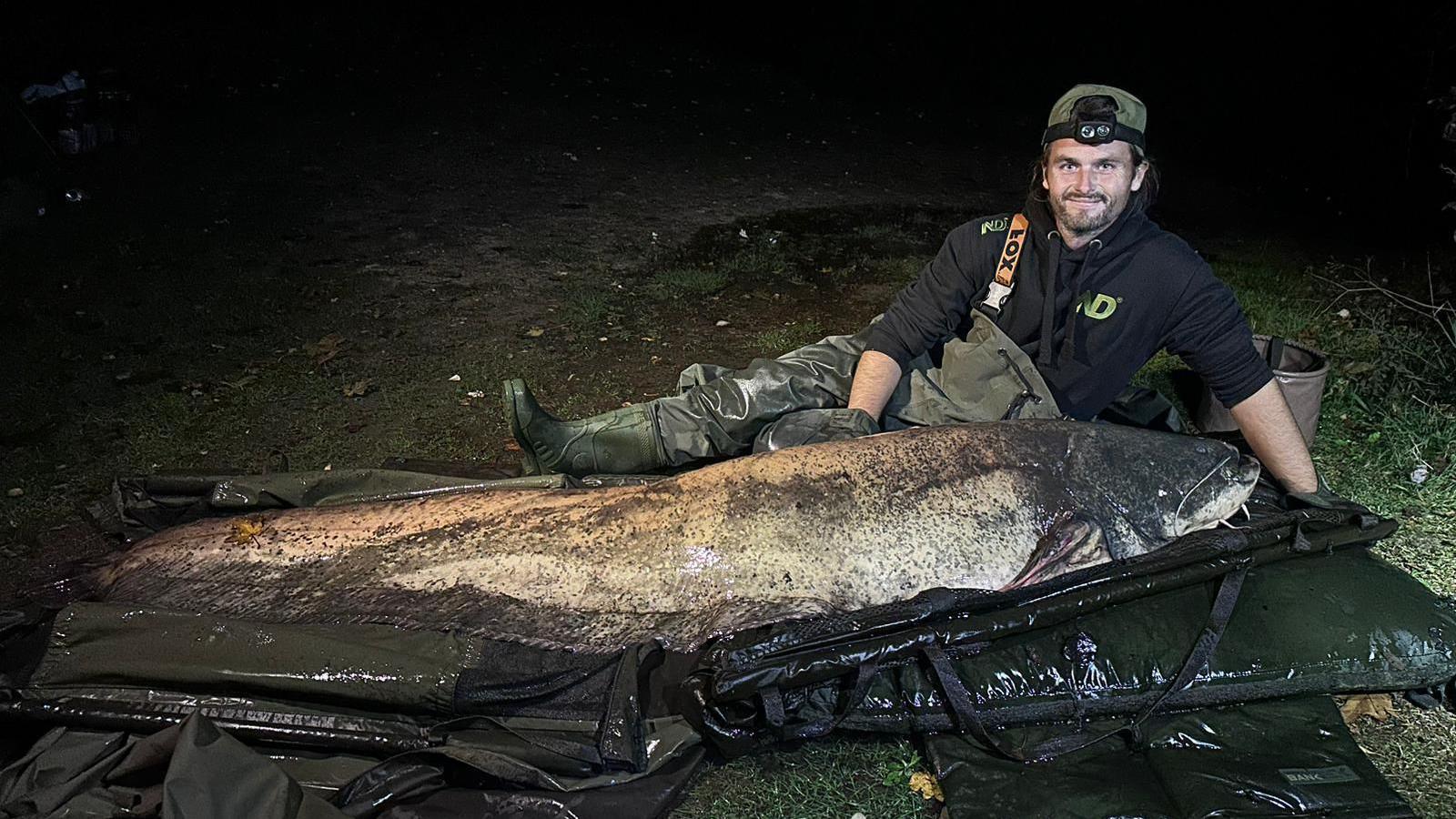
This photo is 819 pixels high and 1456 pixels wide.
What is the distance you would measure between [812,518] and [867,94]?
1011 centimetres

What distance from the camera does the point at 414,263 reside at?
646 cm

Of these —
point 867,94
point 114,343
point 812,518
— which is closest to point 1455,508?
point 812,518

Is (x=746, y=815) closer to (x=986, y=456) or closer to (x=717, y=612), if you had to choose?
(x=717, y=612)

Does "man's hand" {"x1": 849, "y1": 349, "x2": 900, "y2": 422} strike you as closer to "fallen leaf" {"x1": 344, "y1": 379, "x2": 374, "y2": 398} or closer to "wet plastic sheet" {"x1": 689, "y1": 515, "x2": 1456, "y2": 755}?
"wet plastic sheet" {"x1": 689, "y1": 515, "x2": 1456, "y2": 755}

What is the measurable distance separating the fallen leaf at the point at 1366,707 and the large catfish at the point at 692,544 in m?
0.70

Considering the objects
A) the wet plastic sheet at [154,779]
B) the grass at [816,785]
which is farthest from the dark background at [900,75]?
the grass at [816,785]

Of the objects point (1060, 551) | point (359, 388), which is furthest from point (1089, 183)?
point (359, 388)

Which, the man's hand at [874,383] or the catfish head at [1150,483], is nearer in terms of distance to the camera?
the catfish head at [1150,483]

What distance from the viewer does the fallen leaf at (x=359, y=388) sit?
484cm

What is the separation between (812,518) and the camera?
3141 mm

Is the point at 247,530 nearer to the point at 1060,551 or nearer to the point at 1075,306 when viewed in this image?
the point at 1060,551

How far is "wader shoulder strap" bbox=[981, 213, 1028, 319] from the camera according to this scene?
376cm

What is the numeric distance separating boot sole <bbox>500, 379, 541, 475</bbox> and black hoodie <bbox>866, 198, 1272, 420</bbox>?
137 centimetres

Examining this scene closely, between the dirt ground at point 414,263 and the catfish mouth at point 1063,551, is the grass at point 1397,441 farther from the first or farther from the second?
the dirt ground at point 414,263
